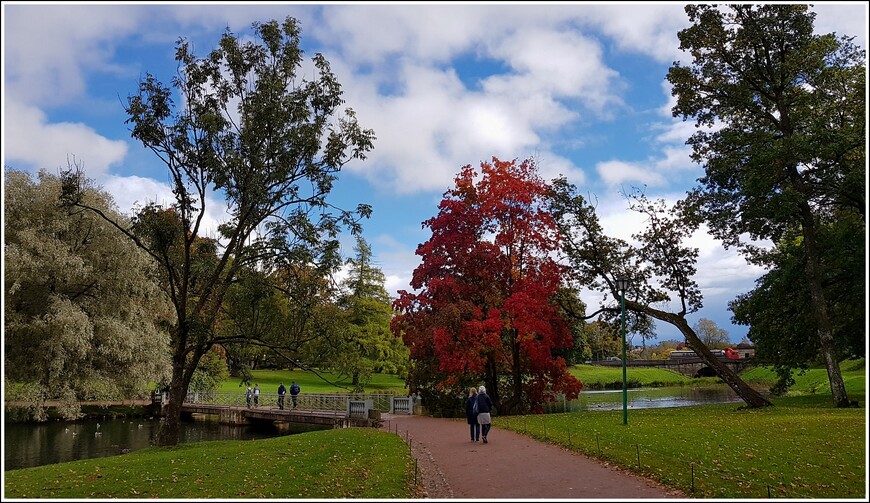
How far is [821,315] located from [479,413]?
55.8 feet

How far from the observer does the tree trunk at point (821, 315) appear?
2420 centimetres

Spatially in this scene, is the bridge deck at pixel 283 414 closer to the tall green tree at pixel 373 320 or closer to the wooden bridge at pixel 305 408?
the wooden bridge at pixel 305 408

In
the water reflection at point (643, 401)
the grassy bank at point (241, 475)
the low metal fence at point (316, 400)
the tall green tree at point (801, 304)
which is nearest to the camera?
the grassy bank at point (241, 475)

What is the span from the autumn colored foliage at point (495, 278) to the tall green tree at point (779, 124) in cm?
873

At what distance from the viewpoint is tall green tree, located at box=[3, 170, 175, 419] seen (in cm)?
2755

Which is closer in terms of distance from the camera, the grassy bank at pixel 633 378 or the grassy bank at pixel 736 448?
the grassy bank at pixel 736 448

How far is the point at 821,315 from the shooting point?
24609 millimetres

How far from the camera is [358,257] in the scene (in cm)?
5812

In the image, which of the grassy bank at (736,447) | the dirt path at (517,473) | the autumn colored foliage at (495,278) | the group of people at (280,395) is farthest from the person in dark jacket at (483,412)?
the group of people at (280,395)

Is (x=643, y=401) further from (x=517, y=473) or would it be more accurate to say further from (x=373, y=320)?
(x=517, y=473)

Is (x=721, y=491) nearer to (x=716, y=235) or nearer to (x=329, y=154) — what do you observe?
(x=329, y=154)

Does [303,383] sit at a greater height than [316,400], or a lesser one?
lesser

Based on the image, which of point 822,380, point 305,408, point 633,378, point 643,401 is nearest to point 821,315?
point 643,401

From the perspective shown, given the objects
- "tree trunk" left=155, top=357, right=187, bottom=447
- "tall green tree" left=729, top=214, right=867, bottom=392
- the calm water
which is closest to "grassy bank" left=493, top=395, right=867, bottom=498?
"tall green tree" left=729, top=214, right=867, bottom=392
